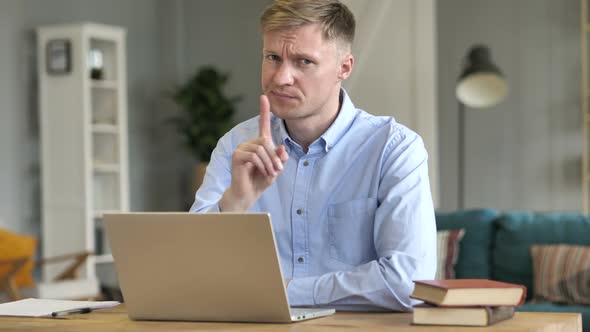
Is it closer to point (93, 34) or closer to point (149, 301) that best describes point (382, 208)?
point (149, 301)

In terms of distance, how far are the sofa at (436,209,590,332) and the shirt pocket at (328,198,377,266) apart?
109 inches

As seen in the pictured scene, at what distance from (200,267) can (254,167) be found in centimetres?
31

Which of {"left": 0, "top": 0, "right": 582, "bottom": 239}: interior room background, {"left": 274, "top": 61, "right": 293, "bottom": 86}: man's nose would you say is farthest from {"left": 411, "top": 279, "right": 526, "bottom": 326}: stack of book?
{"left": 0, "top": 0, "right": 582, "bottom": 239}: interior room background

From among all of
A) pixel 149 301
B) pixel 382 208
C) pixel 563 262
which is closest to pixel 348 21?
pixel 382 208

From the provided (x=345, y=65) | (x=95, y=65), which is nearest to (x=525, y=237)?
(x=345, y=65)

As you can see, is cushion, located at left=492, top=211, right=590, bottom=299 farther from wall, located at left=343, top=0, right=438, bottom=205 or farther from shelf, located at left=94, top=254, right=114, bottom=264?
shelf, located at left=94, top=254, right=114, bottom=264

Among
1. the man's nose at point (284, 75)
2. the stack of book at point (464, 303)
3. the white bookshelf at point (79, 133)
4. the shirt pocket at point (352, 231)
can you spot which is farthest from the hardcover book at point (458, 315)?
the white bookshelf at point (79, 133)

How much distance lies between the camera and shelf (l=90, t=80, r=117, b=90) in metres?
7.37

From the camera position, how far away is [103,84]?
24.4ft

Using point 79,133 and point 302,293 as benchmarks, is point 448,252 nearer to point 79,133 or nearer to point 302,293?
point 302,293

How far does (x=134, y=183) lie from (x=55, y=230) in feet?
3.78

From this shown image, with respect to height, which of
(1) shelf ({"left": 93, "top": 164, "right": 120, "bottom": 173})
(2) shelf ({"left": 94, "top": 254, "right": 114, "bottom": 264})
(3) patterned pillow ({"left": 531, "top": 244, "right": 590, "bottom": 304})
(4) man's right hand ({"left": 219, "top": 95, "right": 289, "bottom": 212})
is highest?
(4) man's right hand ({"left": 219, "top": 95, "right": 289, "bottom": 212})

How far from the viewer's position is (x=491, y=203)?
24.5 feet

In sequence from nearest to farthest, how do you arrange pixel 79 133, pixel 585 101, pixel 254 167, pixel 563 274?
pixel 254 167 → pixel 563 274 → pixel 585 101 → pixel 79 133
